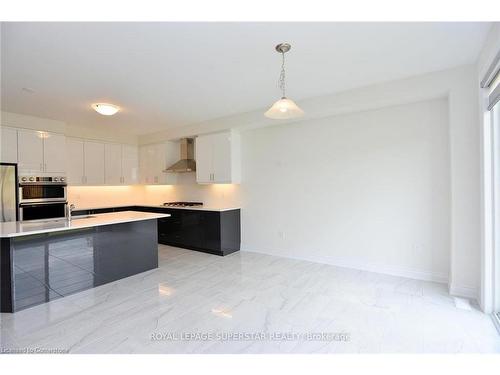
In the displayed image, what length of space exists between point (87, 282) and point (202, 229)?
206 centimetres

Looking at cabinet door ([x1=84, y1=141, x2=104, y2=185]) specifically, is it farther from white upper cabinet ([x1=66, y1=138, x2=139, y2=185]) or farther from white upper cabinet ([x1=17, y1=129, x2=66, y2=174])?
white upper cabinet ([x1=17, y1=129, x2=66, y2=174])

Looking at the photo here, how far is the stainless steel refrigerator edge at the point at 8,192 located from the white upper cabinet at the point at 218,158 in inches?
121

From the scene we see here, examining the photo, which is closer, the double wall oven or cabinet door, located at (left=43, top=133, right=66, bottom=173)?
the double wall oven

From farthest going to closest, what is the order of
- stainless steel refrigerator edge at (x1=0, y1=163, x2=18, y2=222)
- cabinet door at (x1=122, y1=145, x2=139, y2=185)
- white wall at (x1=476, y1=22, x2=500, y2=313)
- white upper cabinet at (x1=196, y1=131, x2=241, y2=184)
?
cabinet door at (x1=122, y1=145, x2=139, y2=185) → white upper cabinet at (x1=196, y1=131, x2=241, y2=184) → stainless steel refrigerator edge at (x1=0, y1=163, x2=18, y2=222) → white wall at (x1=476, y1=22, x2=500, y2=313)

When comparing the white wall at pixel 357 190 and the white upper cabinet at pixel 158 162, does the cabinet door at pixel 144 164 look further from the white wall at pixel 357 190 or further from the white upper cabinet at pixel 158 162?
the white wall at pixel 357 190

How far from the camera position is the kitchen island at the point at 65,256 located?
105 inches

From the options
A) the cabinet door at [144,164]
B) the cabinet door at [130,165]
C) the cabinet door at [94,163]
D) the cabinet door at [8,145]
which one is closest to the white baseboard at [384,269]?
the cabinet door at [144,164]

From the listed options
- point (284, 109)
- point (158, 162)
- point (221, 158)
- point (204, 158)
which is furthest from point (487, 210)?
point (158, 162)

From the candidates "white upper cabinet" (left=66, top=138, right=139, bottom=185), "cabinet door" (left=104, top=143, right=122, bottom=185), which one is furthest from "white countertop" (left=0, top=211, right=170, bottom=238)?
"cabinet door" (left=104, top=143, right=122, bottom=185)

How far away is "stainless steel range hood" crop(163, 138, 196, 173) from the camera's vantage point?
18.7ft

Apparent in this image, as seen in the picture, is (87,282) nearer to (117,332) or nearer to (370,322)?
(117,332)

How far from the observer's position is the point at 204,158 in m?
5.21

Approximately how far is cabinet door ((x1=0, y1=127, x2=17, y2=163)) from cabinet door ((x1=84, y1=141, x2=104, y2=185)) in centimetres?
131

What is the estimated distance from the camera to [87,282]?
3201 millimetres
